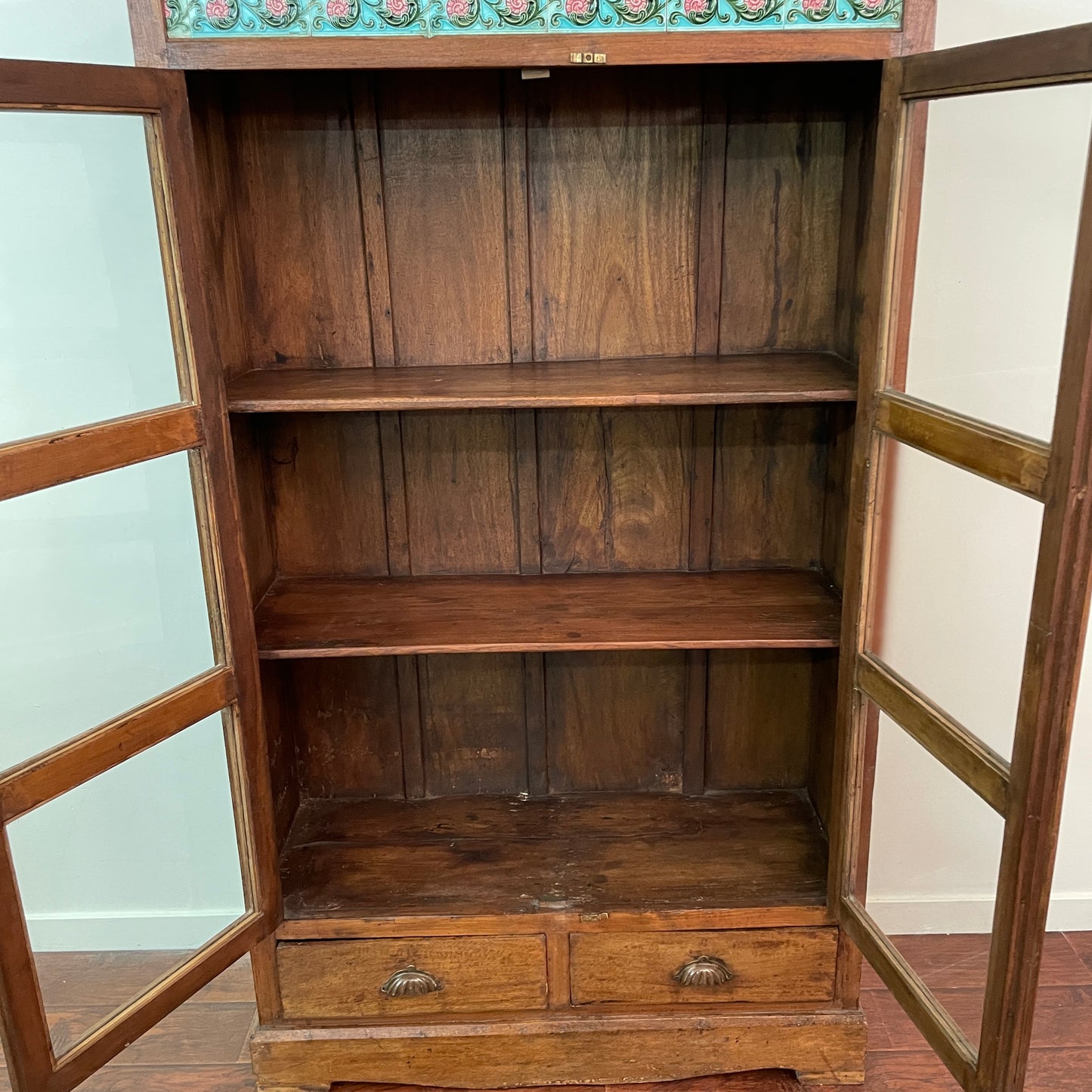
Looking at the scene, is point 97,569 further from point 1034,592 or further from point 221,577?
point 1034,592

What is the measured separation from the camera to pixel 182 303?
1592 millimetres

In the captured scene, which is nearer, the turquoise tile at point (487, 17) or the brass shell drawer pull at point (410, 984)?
the turquoise tile at point (487, 17)

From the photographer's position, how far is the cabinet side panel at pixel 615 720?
7.47ft

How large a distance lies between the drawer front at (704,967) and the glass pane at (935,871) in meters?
0.22

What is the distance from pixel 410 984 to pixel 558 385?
3.85 ft

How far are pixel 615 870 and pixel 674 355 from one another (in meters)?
1.03

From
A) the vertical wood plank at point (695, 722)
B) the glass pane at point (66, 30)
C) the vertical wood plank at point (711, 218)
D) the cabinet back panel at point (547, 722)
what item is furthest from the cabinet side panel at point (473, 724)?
the glass pane at point (66, 30)

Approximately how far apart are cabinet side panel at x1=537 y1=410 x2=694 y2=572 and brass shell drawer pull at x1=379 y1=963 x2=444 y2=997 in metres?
0.84

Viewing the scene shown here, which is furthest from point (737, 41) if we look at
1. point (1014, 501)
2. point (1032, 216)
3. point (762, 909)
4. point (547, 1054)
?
point (547, 1054)

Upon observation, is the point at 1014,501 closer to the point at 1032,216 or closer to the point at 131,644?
the point at 1032,216

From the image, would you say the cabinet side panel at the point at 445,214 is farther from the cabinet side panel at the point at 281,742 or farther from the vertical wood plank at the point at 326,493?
the cabinet side panel at the point at 281,742

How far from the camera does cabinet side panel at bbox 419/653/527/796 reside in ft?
7.49

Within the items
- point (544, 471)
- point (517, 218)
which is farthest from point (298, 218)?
point (544, 471)

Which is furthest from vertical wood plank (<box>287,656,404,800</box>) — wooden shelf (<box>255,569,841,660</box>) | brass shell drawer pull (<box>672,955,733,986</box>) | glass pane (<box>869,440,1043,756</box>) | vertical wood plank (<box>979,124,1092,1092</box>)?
vertical wood plank (<box>979,124,1092,1092</box>)
